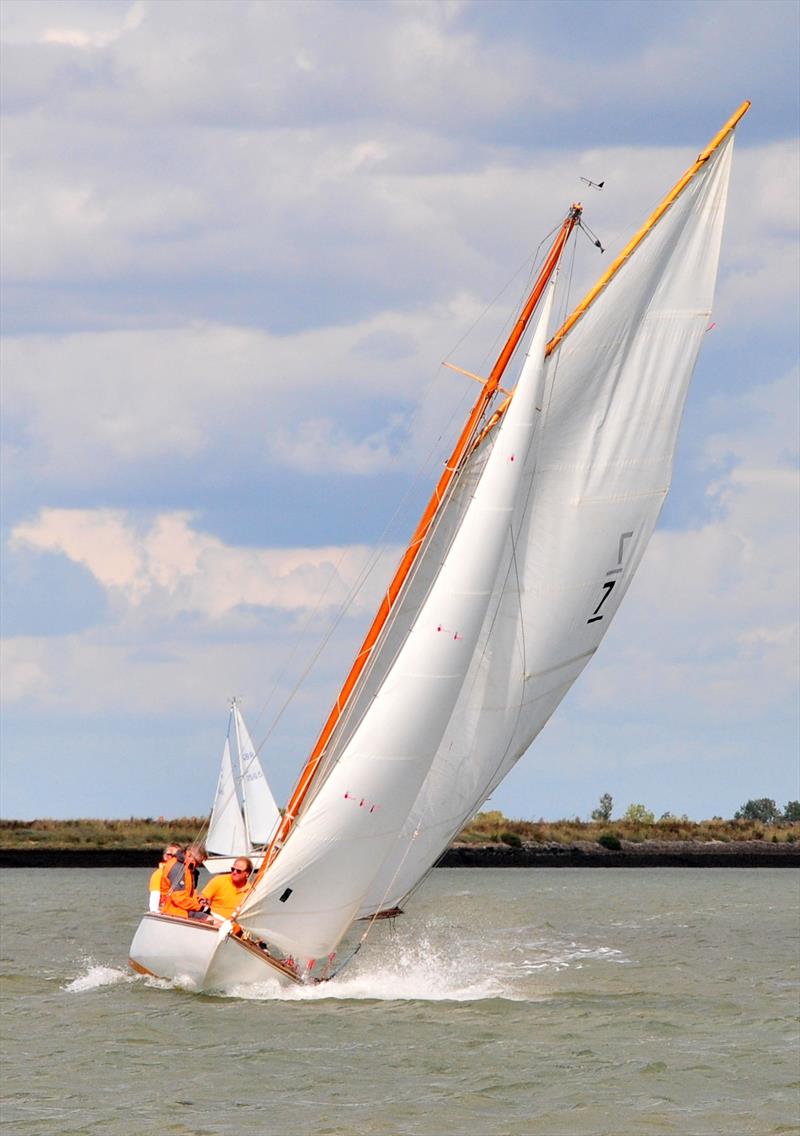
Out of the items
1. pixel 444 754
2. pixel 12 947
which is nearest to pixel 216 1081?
pixel 444 754

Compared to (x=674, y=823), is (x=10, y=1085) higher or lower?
lower

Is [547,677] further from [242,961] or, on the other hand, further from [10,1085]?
[10,1085]

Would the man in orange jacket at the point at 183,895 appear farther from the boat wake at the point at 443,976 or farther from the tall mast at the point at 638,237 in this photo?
the tall mast at the point at 638,237

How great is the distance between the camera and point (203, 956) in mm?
29266

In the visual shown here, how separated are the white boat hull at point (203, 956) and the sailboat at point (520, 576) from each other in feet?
Answer: 0.13

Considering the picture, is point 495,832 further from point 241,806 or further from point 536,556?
point 536,556

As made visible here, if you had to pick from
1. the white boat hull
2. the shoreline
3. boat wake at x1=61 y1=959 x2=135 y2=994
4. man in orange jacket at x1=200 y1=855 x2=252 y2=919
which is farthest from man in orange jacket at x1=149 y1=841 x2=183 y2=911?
the shoreline

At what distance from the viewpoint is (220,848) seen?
2889 inches

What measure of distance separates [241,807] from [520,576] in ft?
155

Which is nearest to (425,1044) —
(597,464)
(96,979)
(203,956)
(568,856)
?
(203,956)

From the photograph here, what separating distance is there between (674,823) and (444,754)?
108886mm

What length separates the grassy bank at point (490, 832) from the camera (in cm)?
11700

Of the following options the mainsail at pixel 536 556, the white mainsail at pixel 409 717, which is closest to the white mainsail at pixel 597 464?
the mainsail at pixel 536 556

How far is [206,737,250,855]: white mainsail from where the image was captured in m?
73.2
